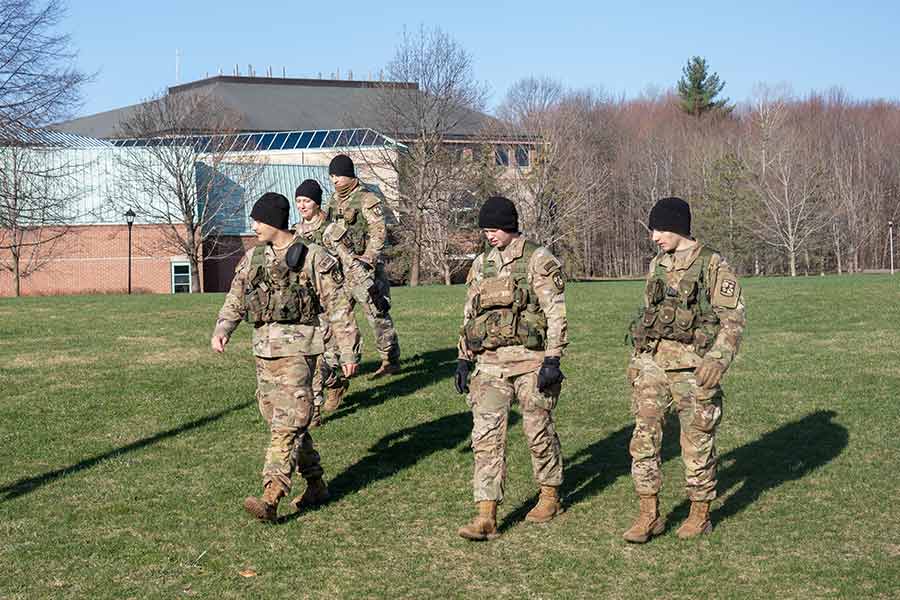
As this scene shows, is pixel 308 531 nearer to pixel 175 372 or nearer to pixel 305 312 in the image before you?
pixel 305 312

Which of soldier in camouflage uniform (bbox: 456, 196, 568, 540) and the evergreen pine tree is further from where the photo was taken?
the evergreen pine tree

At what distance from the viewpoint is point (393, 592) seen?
23.4ft

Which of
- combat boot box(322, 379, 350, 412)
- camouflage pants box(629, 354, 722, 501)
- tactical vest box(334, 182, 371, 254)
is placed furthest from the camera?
tactical vest box(334, 182, 371, 254)

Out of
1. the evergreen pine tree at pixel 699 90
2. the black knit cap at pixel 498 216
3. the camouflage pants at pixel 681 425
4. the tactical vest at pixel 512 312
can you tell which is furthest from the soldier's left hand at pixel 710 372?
the evergreen pine tree at pixel 699 90

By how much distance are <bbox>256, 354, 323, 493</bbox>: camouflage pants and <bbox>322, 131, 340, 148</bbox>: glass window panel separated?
66.7 m

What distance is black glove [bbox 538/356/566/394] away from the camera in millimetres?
7781

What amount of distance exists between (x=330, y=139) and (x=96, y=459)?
6542 centimetres

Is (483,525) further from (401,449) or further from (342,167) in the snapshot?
(342,167)

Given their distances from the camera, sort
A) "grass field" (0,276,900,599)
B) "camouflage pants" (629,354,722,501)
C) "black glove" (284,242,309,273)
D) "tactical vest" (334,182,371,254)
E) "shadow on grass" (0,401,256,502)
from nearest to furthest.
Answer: "grass field" (0,276,900,599)
"camouflage pants" (629,354,722,501)
"black glove" (284,242,309,273)
"shadow on grass" (0,401,256,502)
"tactical vest" (334,182,371,254)

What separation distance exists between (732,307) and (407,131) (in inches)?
2407

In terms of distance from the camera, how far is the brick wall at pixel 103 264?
64.1m

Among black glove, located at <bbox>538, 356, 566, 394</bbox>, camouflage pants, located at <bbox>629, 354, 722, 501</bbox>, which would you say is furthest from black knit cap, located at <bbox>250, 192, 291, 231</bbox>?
camouflage pants, located at <bbox>629, 354, 722, 501</bbox>

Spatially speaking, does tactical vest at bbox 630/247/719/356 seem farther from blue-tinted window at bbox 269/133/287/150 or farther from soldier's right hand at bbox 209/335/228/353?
blue-tinted window at bbox 269/133/287/150

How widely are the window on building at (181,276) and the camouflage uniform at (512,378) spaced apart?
59431 mm
